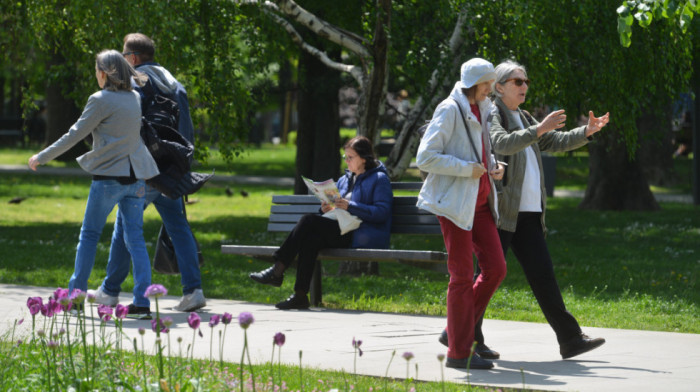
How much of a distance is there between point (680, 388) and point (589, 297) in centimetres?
462

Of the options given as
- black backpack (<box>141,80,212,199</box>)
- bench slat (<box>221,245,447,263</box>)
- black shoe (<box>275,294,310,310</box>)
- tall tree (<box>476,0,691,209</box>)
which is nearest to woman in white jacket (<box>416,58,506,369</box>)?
bench slat (<box>221,245,447,263</box>)

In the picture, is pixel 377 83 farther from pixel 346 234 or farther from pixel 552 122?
pixel 552 122

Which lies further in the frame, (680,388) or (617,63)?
(617,63)

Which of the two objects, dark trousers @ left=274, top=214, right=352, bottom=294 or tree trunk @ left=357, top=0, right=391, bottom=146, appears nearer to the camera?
dark trousers @ left=274, top=214, right=352, bottom=294

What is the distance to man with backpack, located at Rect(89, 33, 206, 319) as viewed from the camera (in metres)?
8.17

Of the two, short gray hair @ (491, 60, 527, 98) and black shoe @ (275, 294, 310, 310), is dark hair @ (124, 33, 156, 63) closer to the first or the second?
black shoe @ (275, 294, 310, 310)

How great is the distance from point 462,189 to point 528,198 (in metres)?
0.60

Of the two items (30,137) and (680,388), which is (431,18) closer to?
(680,388)

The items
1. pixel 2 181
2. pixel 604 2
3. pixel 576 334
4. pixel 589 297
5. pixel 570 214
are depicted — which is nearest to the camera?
pixel 576 334

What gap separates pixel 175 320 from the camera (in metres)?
7.89

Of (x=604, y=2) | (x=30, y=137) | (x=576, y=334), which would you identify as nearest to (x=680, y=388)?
(x=576, y=334)

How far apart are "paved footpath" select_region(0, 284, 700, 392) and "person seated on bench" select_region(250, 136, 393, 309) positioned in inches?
10.2

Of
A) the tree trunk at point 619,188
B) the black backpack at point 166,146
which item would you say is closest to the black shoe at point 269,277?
the black backpack at point 166,146

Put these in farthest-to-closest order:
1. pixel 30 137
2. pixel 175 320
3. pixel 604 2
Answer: pixel 30 137
pixel 604 2
pixel 175 320
